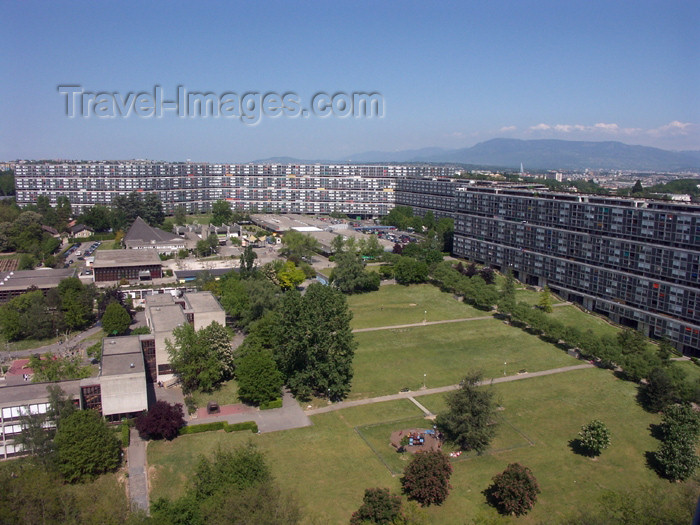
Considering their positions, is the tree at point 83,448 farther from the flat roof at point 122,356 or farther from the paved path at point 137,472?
the flat roof at point 122,356

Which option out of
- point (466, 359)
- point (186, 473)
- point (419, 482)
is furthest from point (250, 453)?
→ point (466, 359)

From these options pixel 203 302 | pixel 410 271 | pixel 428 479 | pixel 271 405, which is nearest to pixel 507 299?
pixel 410 271

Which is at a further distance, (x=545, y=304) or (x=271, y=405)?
(x=545, y=304)

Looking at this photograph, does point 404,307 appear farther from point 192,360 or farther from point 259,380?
point 192,360

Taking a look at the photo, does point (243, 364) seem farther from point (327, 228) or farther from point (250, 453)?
point (327, 228)

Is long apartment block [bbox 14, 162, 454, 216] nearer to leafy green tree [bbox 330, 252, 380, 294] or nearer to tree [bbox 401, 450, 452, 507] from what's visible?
leafy green tree [bbox 330, 252, 380, 294]

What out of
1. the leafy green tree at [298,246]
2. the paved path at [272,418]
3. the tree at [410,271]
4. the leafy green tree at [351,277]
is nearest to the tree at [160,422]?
the paved path at [272,418]

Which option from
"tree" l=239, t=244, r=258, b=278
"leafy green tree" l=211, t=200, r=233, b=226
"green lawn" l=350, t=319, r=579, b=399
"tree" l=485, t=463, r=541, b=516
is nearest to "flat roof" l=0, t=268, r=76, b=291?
"tree" l=239, t=244, r=258, b=278

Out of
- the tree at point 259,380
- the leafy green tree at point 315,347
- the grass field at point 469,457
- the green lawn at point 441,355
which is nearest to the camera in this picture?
the grass field at point 469,457
